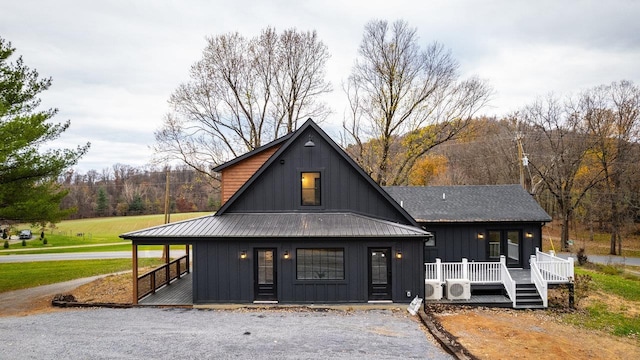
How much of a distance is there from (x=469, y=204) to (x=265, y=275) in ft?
32.7

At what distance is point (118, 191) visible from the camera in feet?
226

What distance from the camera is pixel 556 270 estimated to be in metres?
12.9

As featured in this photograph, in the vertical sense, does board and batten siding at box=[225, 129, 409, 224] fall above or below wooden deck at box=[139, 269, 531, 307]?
above

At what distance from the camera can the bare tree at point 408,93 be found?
74.3 feet

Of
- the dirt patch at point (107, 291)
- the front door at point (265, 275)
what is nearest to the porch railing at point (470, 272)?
the front door at point (265, 275)

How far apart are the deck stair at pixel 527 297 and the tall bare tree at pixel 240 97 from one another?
55.0ft

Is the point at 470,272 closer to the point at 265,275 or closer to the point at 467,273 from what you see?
the point at 467,273

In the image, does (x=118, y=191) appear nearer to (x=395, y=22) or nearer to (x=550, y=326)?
(x=395, y=22)

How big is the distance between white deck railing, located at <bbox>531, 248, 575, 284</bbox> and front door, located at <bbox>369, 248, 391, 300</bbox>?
555 centimetres

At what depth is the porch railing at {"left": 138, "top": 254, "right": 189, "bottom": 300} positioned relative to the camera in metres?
12.3

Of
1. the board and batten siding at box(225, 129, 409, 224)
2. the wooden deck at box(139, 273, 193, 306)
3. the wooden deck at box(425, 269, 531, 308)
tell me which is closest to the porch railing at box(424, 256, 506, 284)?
the wooden deck at box(425, 269, 531, 308)

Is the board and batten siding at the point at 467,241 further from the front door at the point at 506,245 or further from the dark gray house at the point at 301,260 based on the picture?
the dark gray house at the point at 301,260

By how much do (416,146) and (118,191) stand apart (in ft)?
215

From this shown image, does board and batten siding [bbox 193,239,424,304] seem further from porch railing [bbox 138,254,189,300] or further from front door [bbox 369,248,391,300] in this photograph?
porch railing [bbox 138,254,189,300]
